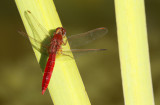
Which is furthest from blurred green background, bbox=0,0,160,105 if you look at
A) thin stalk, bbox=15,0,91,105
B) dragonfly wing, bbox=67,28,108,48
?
thin stalk, bbox=15,0,91,105

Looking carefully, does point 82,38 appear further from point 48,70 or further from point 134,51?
point 134,51

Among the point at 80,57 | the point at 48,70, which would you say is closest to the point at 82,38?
the point at 48,70

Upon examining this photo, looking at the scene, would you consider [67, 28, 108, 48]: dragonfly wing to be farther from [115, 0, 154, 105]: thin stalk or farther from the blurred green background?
the blurred green background

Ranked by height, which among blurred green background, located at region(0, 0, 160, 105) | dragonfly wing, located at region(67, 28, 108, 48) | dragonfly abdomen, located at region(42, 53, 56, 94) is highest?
dragonfly abdomen, located at region(42, 53, 56, 94)

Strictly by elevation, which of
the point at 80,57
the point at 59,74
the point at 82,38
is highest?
the point at 59,74

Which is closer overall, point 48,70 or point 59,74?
point 59,74

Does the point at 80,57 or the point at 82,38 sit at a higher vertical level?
the point at 82,38

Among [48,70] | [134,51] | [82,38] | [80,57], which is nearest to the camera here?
[134,51]
